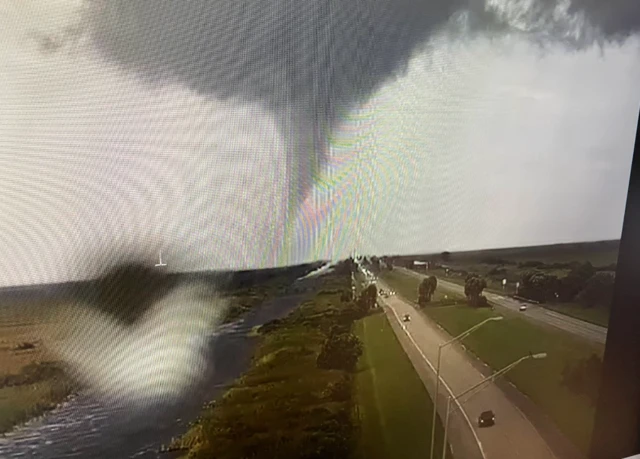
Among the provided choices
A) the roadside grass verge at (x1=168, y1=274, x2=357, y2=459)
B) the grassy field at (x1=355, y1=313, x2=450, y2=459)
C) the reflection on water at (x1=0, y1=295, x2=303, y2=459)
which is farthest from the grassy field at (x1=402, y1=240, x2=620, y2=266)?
the reflection on water at (x1=0, y1=295, x2=303, y2=459)

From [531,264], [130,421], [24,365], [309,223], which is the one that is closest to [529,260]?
[531,264]

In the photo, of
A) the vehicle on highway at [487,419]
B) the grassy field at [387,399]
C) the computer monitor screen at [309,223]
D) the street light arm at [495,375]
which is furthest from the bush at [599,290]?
the grassy field at [387,399]

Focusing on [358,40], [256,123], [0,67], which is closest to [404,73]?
[358,40]

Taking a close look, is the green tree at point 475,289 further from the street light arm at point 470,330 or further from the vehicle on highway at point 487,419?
the vehicle on highway at point 487,419

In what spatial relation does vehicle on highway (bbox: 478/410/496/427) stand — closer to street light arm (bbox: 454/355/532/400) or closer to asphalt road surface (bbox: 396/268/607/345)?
street light arm (bbox: 454/355/532/400)

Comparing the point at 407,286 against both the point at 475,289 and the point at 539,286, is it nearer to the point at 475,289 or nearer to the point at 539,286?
the point at 475,289

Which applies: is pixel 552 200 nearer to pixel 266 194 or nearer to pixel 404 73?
pixel 404 73
